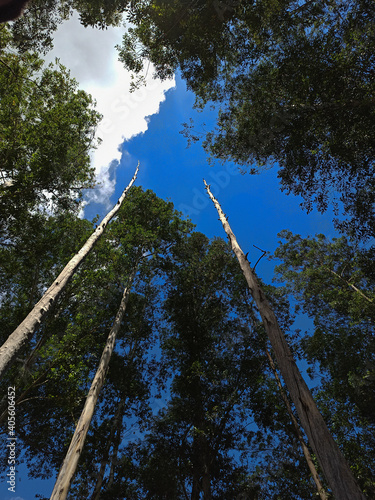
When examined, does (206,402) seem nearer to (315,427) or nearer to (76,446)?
(76,446)

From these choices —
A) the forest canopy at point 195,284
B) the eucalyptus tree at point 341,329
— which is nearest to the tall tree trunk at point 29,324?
the forest canopy at point 195,284

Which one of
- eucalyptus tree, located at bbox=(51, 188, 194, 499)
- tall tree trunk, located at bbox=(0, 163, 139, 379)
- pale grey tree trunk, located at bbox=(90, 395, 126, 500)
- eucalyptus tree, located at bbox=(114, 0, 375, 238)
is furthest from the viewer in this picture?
eucalyptus tree, located at bbox=(51, 188, 194, 499)

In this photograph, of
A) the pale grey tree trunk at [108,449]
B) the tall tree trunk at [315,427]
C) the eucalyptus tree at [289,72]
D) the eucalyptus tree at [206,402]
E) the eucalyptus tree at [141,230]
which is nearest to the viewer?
the tall tree trunk at [315,427]

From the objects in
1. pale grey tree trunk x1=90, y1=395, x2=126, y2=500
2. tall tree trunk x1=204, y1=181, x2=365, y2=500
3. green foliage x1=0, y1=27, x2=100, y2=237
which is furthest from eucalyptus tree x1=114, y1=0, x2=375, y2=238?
pale grey tree trunk x1=90, y1=395, x2=126, y2=500

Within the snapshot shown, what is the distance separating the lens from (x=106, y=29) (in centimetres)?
645

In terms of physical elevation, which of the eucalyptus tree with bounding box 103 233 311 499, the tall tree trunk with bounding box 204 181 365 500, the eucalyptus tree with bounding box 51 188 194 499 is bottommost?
the tall tree trunk with bounding box 204 181 365 500

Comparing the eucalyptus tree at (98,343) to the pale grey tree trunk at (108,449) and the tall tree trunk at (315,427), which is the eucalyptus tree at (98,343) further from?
the tall tree trunk at (315,427)

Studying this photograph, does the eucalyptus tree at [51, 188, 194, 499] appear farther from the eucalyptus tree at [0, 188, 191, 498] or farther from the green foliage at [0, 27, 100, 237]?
the green foliage at [0, 27, 100, 237]

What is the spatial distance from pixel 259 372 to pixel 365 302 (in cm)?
551

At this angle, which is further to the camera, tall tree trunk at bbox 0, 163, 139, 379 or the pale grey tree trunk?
the pale grey tree trunk

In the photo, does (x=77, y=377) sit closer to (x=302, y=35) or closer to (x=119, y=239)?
(x=119, y=239)

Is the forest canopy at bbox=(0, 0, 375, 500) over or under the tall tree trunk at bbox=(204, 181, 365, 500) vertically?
over

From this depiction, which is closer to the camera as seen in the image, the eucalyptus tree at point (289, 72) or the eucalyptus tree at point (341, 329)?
the eucalyptus tree at point (289, 72)

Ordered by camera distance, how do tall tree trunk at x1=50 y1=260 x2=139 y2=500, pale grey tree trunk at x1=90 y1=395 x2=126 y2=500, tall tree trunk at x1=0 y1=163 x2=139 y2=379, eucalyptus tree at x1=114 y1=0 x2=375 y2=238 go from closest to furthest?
1. tall tree trunk at x1=0 y1=163 x2=139 y2=379
2. tall tree trunk at x1=50 y1=260 x2=139 y2=500
3. eucalyptus tree at x1=114 y1=0 x2=375 y2=238
4. pale grey tree trunk at x1=90 y1=395 x2=126 y2=500
